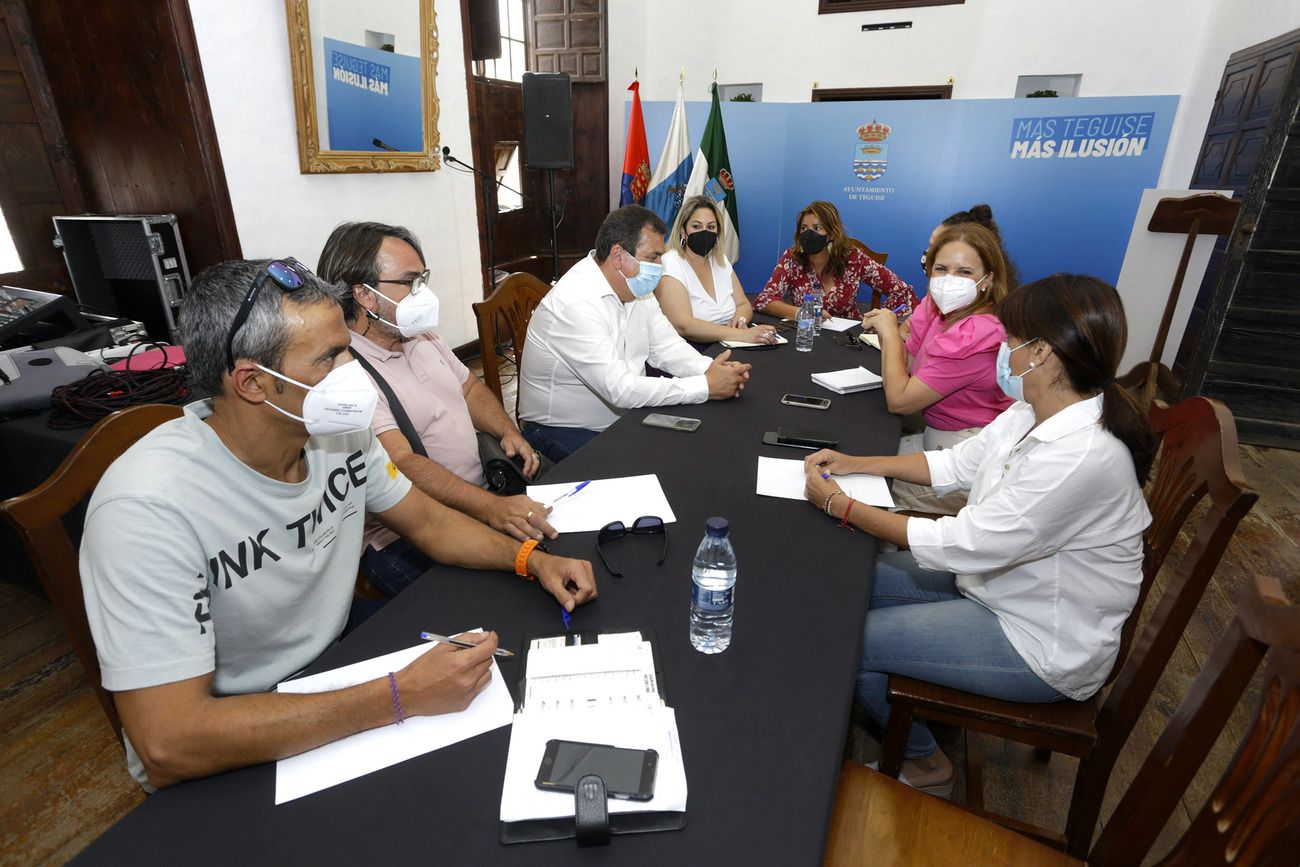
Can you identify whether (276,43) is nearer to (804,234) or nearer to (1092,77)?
(804,234)

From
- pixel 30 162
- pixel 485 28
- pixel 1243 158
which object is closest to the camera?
pixel 30 162

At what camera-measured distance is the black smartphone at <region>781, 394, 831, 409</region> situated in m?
2.09

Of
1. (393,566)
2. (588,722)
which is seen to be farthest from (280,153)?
(588,722)

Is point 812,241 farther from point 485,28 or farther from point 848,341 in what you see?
point 485,28

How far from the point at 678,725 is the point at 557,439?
5.11 ft

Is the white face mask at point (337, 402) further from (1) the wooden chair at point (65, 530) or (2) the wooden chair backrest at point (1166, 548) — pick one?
(2) the wooden chair backrest at point (1166, 548)

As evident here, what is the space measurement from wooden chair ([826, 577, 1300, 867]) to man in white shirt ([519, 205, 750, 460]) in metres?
1.29

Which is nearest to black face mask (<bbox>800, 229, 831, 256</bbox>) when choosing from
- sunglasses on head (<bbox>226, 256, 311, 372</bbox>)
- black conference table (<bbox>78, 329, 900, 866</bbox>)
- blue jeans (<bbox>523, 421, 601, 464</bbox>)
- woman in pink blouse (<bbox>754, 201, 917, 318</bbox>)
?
woman in pink blouse (<bbox>754, 201, 917, 318</bbox>)

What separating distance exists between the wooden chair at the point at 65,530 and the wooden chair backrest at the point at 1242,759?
4.86ft

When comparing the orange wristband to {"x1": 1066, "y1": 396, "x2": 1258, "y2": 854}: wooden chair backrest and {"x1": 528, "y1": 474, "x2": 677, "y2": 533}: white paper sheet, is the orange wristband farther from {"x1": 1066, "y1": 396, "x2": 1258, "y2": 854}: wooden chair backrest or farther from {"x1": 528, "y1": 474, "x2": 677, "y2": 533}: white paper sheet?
{"x1": 1066, "y1": 396, "x2": 1258, "y2": 854}: wooden chair backrest

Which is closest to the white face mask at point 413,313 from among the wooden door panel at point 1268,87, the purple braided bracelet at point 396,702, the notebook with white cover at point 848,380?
the purple braided bracelet at point 396,702

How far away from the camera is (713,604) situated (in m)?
1.03

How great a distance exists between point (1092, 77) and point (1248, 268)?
2917 mm

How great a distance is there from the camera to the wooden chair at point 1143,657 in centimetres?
109
